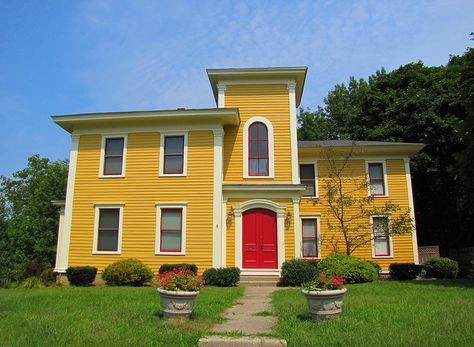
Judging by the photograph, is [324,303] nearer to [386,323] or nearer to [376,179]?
[386,323]

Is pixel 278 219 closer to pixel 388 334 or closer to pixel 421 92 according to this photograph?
pixel 388 334

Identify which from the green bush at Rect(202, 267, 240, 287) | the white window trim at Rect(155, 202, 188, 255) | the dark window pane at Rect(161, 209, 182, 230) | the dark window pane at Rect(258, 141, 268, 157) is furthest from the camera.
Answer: the dark window pane at Rect(258, 141, 268, 157)

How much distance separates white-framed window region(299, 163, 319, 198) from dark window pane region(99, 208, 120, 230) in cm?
956

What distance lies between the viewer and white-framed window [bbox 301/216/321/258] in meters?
20.2

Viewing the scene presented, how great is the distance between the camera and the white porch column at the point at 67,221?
57.1 feet

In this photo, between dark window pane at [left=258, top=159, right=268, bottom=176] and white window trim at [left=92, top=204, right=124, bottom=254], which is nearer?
white window trim at [left=92, top=204, right=124, bottom=254]

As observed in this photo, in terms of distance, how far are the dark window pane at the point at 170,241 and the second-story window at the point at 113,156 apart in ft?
12.0

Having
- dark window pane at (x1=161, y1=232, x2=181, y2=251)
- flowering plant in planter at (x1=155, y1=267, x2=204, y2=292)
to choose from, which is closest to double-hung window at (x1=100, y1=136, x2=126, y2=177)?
dark window pane at (x1=161, y1=232, x2=181, y2=251)

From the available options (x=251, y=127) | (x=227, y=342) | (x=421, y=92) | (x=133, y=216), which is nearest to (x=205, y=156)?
(x=251, y=127)

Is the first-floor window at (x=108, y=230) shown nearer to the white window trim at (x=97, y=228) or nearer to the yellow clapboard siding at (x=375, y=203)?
the white window trim at (x=97, y=228)

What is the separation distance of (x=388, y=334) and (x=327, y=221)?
14400 mm

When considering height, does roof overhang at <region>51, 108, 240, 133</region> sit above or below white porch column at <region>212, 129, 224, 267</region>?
above

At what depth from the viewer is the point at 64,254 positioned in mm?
17484

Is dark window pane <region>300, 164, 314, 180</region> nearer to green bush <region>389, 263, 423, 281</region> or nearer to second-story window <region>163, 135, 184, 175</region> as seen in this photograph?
green bush <region>389, 263, 423, 281</region>
